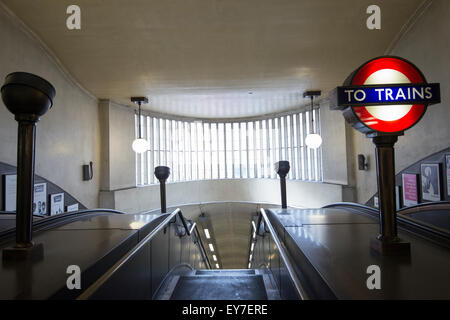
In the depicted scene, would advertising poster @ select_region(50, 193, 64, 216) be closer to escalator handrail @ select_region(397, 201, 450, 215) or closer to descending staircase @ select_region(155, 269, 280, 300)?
descending staircase @ select_region(155, 269, 280, 300)

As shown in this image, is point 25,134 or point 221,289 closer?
point 25,134

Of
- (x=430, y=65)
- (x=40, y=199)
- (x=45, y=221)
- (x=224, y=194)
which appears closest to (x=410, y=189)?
(x=430, y=65)

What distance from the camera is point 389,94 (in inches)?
54.3

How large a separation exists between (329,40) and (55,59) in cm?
434

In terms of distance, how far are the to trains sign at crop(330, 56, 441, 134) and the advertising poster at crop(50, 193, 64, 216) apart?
501 centimetres

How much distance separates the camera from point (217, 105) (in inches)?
330

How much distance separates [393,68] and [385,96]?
0.20 metres

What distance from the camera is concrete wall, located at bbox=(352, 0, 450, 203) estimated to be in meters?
3.13

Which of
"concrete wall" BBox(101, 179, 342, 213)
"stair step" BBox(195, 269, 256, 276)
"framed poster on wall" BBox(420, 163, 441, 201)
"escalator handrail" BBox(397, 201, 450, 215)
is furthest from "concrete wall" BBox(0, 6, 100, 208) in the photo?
"framed poster on wall" BBox(420, 163, 441, 201)

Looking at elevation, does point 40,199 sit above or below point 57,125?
below

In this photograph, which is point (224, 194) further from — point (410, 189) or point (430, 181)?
point (430, 181)

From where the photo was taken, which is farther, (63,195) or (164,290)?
(63,195)

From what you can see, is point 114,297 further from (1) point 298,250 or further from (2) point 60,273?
(1) point 298,250
